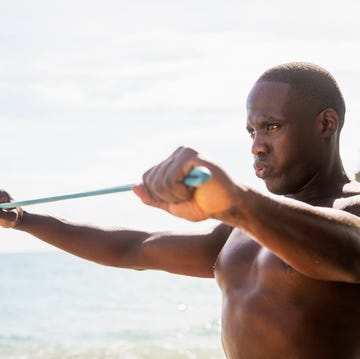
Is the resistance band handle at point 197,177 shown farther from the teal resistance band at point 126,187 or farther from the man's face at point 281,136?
the man's face at point 281,136

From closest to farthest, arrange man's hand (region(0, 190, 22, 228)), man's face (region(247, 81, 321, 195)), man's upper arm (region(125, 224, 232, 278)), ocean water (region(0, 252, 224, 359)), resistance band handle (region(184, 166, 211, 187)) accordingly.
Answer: resistance band handle (region(184, 166, 211, 187)) < man's face (region(247, 81, 321, 195)) < man's upper arm (region(125, 224, 232, 278)) < man's hand (region(0, 190, 22, 228)) < ocean water (region(0, 252, 224, 359))

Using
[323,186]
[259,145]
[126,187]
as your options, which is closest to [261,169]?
[259,145]

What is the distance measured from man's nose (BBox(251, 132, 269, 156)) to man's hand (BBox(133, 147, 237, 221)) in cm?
80

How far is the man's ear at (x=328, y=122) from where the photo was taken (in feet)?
8.83

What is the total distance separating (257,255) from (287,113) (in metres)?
0.46

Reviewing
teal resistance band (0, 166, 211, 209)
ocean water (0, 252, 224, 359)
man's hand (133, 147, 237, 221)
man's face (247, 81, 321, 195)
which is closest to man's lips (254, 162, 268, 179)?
man's face (247, 81, 321, 195)

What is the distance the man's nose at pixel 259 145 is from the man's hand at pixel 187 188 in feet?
2.62

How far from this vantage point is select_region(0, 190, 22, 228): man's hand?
3439 millimetres

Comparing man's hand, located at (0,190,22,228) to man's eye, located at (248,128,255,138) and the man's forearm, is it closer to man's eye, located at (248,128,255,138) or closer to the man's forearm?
the man's forearm

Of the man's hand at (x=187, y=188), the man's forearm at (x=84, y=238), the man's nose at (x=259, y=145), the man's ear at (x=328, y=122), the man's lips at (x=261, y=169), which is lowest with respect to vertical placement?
the man's forearm at (x=84, y=238)

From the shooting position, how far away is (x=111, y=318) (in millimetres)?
21422

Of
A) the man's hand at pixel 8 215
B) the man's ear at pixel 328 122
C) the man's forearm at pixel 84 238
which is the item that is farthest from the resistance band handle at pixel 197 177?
the man's hand at pixel 8 215

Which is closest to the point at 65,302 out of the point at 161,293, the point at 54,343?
the point at 161,293

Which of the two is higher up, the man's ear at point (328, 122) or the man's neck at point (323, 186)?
→ the man's ear at point (328, 122)
